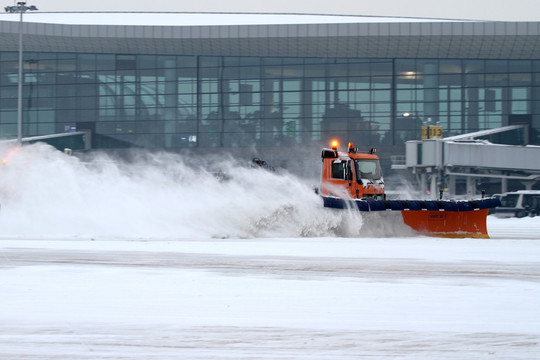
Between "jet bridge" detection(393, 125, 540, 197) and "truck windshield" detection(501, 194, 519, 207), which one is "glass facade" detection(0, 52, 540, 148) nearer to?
"jet bridge" detection(393, 125, 540, 197)

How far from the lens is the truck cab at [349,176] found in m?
20.6

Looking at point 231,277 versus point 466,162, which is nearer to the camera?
point 231,277

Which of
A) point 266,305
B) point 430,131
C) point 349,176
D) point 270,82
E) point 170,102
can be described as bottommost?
point 266,305

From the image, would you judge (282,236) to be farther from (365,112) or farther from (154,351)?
Answer: (365,112)

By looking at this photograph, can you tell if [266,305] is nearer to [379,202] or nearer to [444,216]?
[379,202]

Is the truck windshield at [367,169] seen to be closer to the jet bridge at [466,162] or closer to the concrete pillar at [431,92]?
the jet bridge at [466,162]

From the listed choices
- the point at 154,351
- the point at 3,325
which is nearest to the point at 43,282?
the point at 3,325

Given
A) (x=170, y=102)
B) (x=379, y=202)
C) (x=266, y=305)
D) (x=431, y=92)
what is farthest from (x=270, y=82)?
(x=266, y=305)

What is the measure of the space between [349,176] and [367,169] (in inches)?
30.3

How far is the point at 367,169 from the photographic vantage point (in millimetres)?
21109

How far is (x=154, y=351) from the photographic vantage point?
5820mm

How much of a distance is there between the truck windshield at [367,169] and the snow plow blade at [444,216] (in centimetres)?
176

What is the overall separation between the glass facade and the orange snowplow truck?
33.0 metres

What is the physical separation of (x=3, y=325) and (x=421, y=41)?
4963 centimetres
